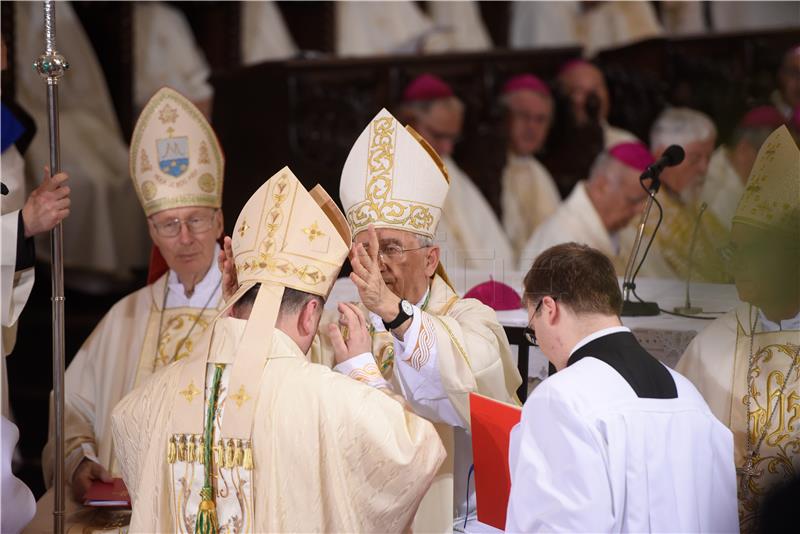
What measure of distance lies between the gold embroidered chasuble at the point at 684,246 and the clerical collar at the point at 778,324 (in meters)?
0.18

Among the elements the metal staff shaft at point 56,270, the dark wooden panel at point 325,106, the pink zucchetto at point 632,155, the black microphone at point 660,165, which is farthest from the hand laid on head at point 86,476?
the pink zucchetto at point 632,155

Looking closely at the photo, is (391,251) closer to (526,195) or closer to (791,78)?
(791,78)

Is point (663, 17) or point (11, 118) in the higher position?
point (663, 17)

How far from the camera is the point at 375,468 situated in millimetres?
3281

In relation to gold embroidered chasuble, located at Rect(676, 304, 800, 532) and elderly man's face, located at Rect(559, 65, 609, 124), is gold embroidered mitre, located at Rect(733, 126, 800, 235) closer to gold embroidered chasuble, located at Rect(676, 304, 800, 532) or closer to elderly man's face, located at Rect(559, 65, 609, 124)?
gold embroidered chasuble, located at Rect(676, 304, 800, 532)

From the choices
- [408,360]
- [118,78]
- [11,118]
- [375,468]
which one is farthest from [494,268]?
[118,78]

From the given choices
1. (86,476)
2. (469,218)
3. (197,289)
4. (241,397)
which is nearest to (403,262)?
(241,397)

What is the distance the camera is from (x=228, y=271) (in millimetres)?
3547

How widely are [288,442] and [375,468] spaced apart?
10.2 inches

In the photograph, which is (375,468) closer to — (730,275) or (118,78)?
(730,275)

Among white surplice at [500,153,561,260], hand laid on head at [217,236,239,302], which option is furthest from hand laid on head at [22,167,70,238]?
white surplice at [500,153,561,260]

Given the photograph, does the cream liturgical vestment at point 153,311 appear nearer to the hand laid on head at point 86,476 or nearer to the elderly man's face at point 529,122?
the hand laid on head at point 86,476

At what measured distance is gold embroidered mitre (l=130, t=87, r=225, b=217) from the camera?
177 inches

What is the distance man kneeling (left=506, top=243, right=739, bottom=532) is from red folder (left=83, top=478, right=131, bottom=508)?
1.54 meters
